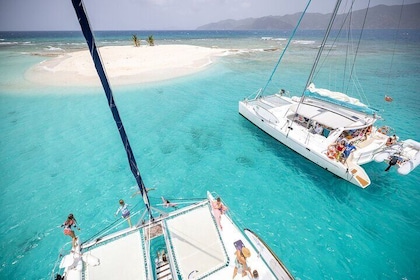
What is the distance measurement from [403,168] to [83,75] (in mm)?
47281

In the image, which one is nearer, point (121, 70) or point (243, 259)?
point (243, 259)

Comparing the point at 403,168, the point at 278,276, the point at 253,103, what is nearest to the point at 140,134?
the point at 253,103

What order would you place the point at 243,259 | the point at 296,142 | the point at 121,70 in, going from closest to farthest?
the point at 243,259 → the point at 296,142 → the point at 121,70

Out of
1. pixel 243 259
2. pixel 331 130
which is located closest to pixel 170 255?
pixel 243 259

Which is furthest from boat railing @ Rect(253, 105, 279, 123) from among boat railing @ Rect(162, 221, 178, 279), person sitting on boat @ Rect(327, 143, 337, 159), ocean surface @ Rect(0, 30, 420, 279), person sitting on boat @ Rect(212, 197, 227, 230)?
boat railing @ Rect(162, 221, 178, 279)

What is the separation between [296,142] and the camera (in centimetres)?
1611

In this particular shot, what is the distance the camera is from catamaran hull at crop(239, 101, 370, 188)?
1297 centimetres

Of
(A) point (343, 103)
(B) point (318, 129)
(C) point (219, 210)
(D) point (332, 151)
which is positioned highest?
(A) point (343, 103)

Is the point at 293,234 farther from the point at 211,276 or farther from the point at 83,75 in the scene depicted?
the point at 83,75

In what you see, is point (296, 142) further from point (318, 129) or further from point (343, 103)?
point (343, 103)

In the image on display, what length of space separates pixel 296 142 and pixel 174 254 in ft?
40.8

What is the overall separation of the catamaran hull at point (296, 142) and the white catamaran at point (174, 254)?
8.60 meters

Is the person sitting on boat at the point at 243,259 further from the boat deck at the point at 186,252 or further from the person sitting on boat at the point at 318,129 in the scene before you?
the person sitting on boat at the point at 318,129

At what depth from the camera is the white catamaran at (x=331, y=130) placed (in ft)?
44.8
